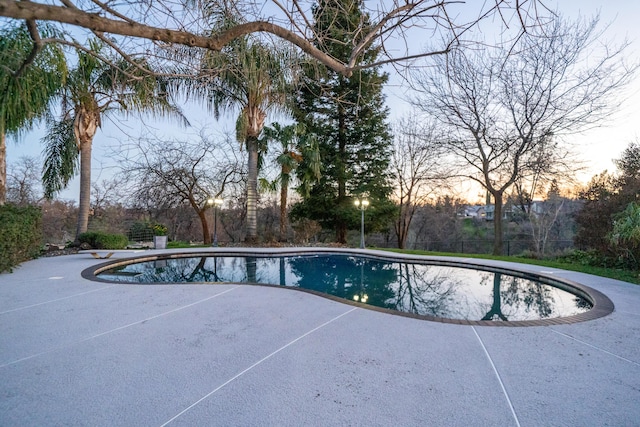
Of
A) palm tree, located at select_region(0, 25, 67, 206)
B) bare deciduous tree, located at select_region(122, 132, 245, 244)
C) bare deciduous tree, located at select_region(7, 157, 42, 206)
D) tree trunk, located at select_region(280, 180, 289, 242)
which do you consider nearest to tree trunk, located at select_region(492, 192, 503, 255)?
tree trunk, located at select_region(280, 180, 289, 242)

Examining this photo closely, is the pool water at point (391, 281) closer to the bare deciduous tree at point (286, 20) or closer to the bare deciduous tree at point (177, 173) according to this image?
the bare deciduous tree at point (286, 20)

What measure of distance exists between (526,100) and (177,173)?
1383cm

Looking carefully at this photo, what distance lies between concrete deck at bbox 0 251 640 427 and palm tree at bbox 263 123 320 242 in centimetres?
946

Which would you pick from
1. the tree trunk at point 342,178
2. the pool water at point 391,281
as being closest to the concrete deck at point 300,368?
the pool water at point 391,281

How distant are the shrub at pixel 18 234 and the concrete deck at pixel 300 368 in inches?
110

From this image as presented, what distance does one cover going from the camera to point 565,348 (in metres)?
2.84

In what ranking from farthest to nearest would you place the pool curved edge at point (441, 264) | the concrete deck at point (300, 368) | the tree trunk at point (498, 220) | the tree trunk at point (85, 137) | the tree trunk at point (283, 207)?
the tree trunk at point (283, 207), the tree trunk at point (498, 220), the tree trunk at point (85, 137), the pool curved edge at point (441, 264), the concrete deck at point (300, 368)

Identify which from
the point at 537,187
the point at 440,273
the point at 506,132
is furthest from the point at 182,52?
the point at 537,187

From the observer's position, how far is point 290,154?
13.2 meters

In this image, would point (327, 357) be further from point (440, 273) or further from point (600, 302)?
point (440, 273)

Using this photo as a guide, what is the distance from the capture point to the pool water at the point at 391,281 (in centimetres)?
498

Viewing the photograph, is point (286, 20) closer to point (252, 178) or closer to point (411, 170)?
point (252, 178)

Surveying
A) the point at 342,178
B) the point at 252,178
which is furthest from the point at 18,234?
the point at 342,178

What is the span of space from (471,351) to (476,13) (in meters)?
2.66
